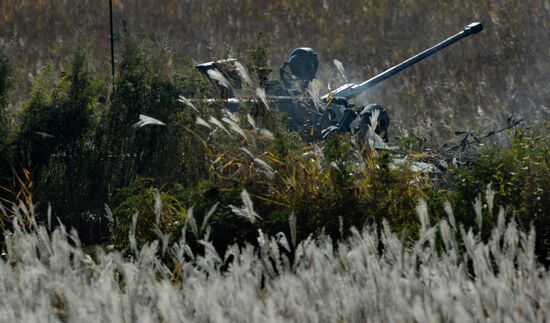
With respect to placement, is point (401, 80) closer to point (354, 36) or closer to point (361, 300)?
point (354, 36)

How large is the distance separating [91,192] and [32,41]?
17.1 meters

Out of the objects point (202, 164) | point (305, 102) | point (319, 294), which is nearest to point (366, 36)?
point (202, 164)

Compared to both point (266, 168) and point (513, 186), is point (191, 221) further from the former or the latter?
point (513, 186)

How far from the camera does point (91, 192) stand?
9469mm

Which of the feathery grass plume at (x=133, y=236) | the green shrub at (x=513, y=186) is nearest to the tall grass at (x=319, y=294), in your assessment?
the feathery grass plume at (x=133, y=236)

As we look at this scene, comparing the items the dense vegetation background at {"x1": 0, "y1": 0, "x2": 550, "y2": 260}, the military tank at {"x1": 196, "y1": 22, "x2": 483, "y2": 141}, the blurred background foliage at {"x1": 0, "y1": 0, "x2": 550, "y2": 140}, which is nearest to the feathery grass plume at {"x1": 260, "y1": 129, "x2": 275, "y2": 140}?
the dense vegetation background at {"x1": 0, "y1": 0, "x2": 550, "y2": 260}

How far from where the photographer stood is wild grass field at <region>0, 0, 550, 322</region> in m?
4.15

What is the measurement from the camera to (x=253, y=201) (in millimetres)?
6879

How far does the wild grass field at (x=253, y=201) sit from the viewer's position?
4148 millimetres

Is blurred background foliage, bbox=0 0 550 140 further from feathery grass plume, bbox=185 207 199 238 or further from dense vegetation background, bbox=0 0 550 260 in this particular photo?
feathery grass plume, bbox=185 207 199 238

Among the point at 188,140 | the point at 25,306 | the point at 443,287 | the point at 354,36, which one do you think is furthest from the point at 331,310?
the point at 354,36

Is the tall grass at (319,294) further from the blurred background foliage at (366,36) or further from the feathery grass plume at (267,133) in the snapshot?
the blurred background foliage at (366,36)

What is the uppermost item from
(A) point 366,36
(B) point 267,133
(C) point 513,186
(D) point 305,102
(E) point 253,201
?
(A) point 366,36

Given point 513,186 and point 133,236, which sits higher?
point 133,236
